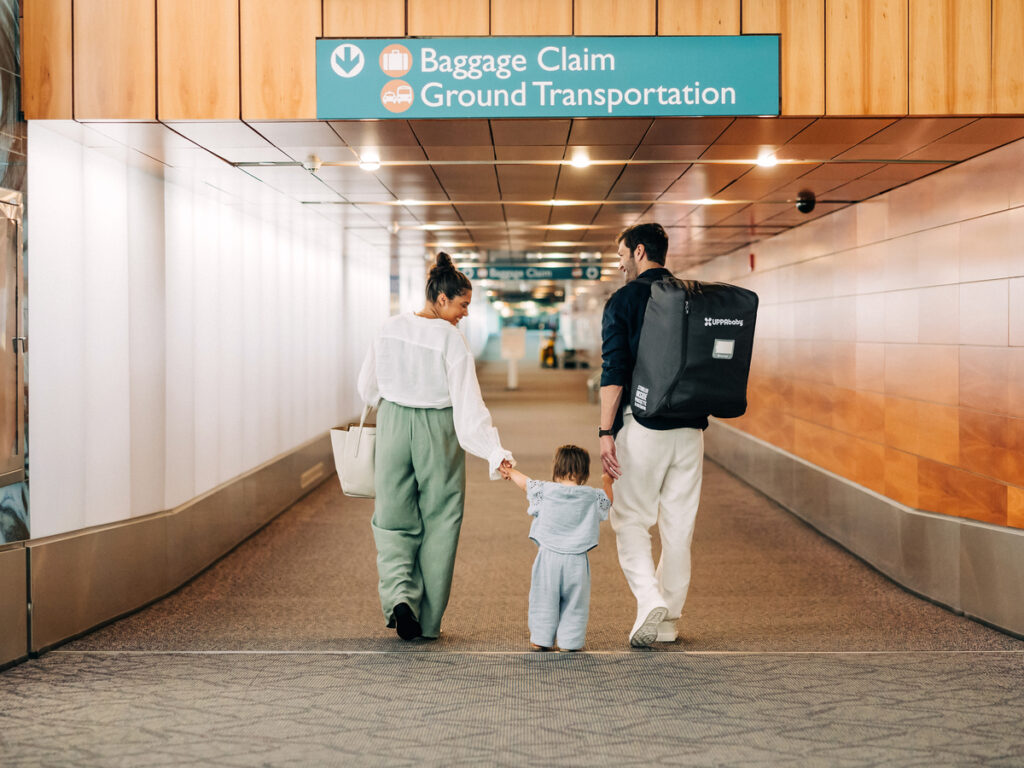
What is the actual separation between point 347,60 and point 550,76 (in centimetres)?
95

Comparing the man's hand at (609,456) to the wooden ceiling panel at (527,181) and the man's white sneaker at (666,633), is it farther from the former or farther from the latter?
the wooden ceiling panel at (527,181)

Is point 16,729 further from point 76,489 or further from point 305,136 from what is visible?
point 305,136

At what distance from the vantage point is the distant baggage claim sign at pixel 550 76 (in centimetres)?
416

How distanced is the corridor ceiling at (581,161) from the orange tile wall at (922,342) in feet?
0.84

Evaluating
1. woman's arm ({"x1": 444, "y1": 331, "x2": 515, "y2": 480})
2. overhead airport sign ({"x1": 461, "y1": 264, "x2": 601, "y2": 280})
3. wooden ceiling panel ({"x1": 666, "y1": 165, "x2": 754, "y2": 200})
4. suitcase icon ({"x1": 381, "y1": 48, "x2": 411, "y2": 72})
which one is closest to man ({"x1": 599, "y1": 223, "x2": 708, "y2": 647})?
woman's arm ({"x1": 444, "y1": 331, "x2": 515, "y2": 480})

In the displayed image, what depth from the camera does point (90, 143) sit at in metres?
4.67

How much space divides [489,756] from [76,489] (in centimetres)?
303

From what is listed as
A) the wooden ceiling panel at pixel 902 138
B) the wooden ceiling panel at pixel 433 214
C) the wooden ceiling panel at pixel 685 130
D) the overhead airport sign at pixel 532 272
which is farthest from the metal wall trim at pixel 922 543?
the overhead airport sign at pixel 532 272

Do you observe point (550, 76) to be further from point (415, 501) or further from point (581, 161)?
point (415, 501)

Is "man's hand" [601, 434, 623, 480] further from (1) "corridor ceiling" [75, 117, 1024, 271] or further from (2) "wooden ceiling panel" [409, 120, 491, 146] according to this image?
(2) "wooden ceiling panel" [409, 120, 491, 146]

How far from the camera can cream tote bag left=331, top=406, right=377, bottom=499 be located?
4.23 m

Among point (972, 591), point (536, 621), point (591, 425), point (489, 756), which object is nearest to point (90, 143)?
point (536, 621)

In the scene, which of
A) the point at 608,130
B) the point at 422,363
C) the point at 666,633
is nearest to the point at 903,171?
the point at 608,130

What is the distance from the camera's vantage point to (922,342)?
594 cm
